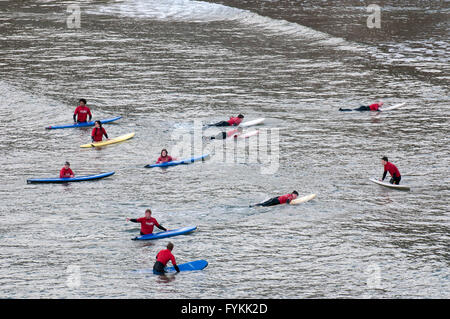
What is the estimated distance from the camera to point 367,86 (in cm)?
5881

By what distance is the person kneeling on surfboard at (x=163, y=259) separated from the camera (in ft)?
91.5

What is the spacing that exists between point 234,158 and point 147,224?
40.1ft

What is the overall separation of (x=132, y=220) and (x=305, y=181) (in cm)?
1096

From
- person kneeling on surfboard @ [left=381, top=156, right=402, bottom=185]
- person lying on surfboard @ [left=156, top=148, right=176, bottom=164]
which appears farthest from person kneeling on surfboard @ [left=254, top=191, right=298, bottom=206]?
person lying on surfboard @ [left=156, top=148, right=176, bottom=164]

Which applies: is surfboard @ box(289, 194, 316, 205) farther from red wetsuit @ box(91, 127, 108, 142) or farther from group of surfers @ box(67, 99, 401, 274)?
red wetsuit @ box(91, 127, 108, 142)

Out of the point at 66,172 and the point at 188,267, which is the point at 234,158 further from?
the point at 188,267

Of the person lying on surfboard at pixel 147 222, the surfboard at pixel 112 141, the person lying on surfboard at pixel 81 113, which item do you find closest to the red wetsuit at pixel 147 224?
the person lying on surfboard at pixel 147 222

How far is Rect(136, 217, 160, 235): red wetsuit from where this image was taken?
31.4 m

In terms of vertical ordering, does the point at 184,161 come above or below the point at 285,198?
above

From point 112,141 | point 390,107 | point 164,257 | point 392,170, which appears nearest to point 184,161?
point 112,141

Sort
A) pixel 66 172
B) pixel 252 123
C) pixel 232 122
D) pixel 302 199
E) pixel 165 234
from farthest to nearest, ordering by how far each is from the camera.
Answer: pixel 252 123
pixel 232 122
pixel 66 172
pixel 302 199
pixel 165 234

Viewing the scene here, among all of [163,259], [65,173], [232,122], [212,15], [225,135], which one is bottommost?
[163,259]

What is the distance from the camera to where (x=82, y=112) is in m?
49.4

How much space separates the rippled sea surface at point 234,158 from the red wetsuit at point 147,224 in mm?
560
